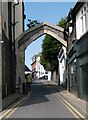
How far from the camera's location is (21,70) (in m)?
46.3

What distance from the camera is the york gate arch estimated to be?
46412 mm

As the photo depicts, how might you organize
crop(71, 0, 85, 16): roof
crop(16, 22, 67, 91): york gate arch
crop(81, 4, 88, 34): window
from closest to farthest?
crop(81, 4, 88, 34): window
crop(71, 0, 85, 16): roof
crop(16, 22, 67, 91): york gate arch

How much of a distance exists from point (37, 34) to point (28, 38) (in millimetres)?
1182

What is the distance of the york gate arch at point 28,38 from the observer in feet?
152

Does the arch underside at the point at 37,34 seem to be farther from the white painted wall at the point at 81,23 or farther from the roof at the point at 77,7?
the white painted wall at the point at 81,23

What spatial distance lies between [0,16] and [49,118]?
53.8 ft

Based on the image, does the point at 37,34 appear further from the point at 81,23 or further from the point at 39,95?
the point at 81,23

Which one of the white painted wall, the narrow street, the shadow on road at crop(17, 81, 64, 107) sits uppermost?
the white painted wall

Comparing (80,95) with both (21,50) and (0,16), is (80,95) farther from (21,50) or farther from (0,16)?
(21,50)

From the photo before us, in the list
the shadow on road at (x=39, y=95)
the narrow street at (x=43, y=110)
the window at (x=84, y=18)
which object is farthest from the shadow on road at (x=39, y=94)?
the window at (x=84, y=18)

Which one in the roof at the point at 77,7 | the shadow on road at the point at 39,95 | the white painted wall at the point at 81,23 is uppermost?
the roof at the point at 77,7

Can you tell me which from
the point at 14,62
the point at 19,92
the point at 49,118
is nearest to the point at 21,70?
the point at 14,62

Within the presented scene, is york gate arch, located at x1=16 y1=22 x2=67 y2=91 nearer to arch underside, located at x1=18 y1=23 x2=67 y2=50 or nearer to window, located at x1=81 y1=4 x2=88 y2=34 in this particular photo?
arch underside, located at x1=18 y1=23 x2=67 y2=50

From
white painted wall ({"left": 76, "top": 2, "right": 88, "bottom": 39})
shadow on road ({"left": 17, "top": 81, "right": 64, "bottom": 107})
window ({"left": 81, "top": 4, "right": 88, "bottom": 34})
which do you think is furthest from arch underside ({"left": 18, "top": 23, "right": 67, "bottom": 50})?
window ({"left": 81, "top": 4, "right": 88, "bottom": 34})
